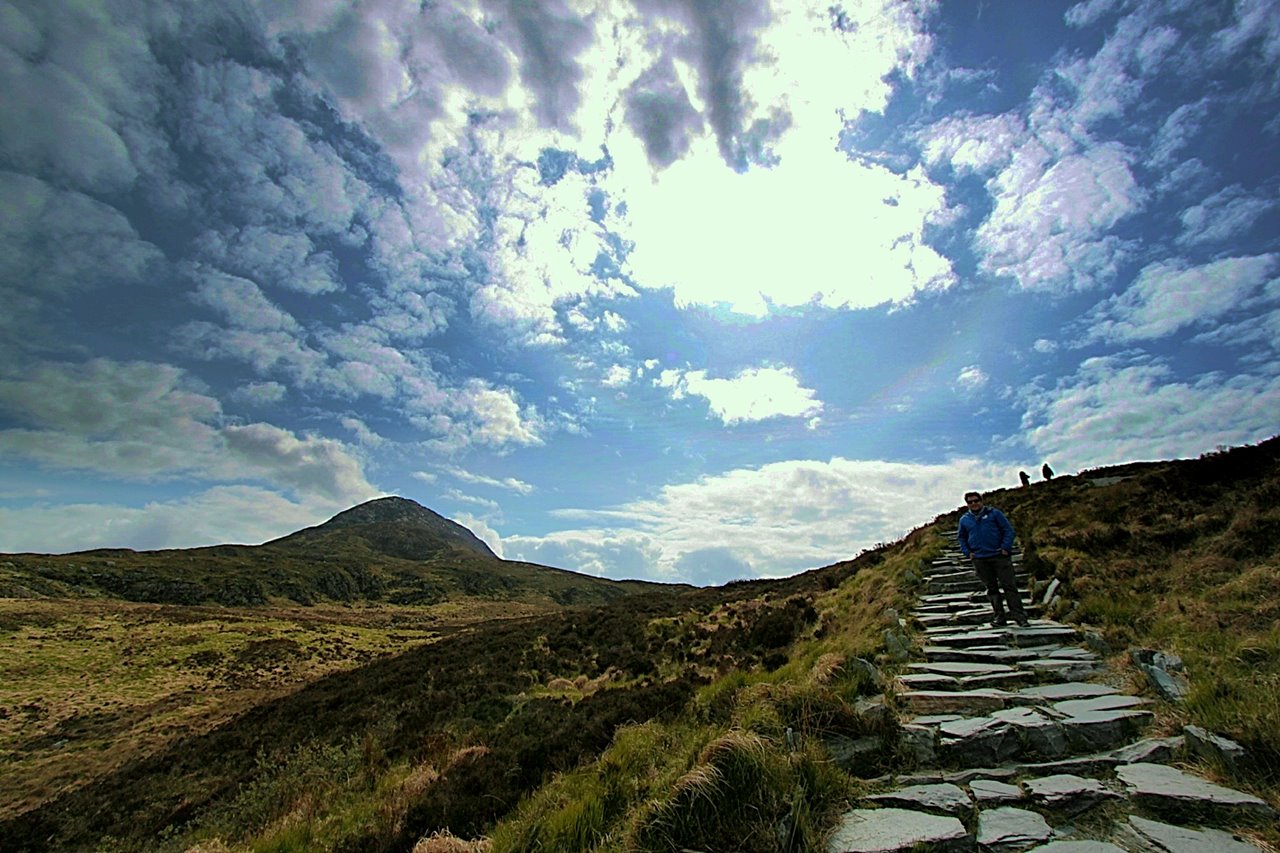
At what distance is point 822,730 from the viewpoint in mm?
5668

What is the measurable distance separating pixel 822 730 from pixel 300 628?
5519 centimetres

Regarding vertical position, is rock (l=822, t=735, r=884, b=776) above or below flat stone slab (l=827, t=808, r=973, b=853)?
above

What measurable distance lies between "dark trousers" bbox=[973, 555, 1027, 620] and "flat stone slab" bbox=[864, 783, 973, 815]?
6.33 m

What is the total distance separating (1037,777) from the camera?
4.61 meters

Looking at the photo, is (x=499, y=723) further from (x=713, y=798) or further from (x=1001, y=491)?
(x=1001, y=491)

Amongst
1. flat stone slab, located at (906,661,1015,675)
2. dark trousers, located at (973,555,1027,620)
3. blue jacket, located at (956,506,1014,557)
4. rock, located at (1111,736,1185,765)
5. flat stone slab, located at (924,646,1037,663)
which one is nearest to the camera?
rock, located at (1111,736,1185,765)

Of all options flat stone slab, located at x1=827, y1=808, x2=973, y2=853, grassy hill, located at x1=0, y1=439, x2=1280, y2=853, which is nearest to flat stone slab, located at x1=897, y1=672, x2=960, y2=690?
grassy hill, located at x1=0, y1=439, x2=1280, y2=853

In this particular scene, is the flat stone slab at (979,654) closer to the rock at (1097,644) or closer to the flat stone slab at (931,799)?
the rock at (1097,644)

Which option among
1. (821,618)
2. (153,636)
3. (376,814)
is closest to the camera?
(376,814)

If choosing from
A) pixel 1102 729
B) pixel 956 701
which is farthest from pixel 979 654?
pixel 1102 729

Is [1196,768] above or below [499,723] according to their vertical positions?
above

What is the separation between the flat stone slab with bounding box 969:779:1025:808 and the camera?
4332 mm

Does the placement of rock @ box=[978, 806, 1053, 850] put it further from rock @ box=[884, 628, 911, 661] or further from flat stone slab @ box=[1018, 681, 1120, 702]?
rock @ box=[884, 628, 911, 661]

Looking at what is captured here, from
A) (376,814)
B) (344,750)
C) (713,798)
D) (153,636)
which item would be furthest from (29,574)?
(713,798)
